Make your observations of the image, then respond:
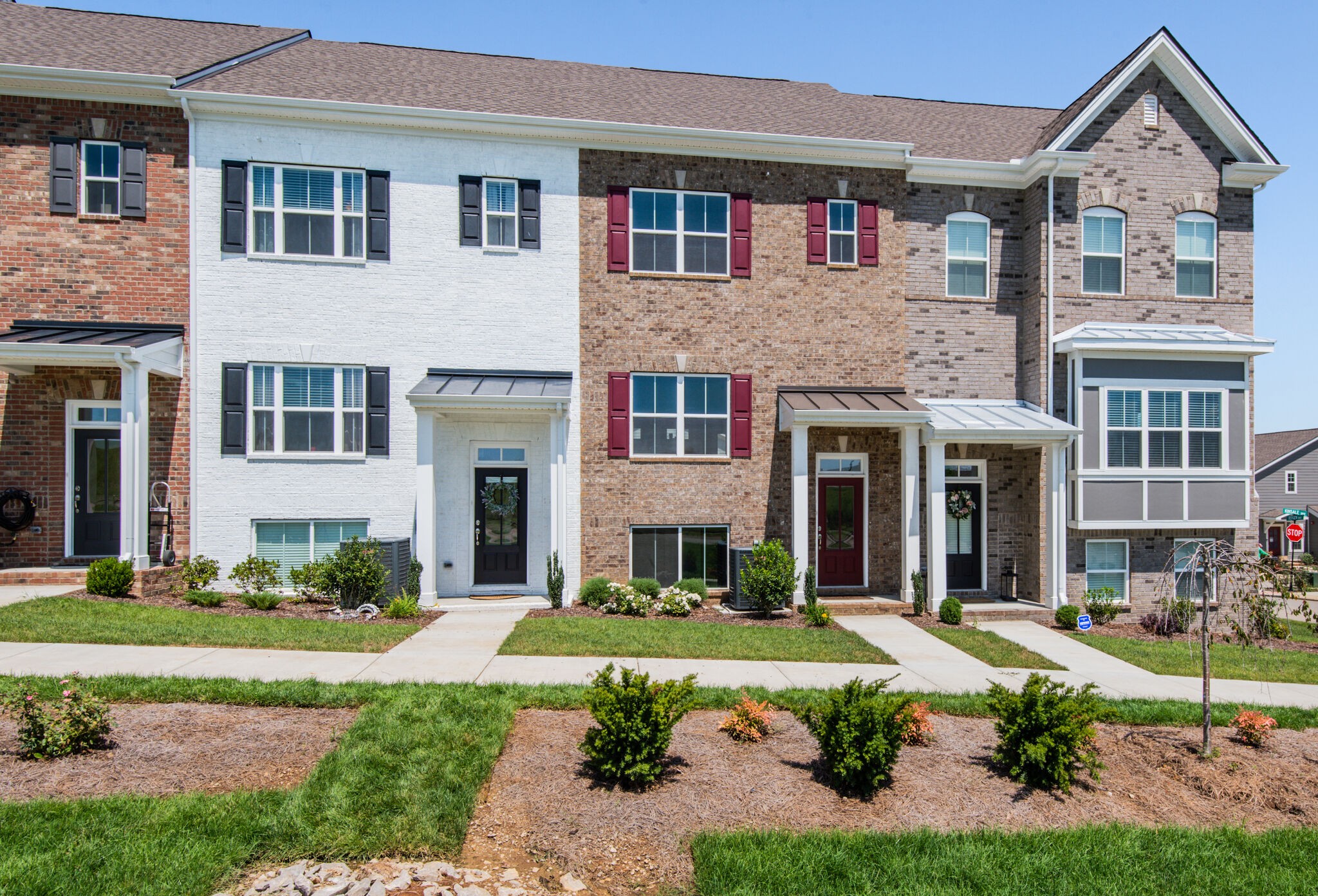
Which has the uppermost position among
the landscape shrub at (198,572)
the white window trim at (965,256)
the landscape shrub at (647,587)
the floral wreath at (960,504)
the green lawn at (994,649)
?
the white window trim at (965,256)

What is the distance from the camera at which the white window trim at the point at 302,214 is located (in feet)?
45.3

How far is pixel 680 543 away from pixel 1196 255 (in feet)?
40.5

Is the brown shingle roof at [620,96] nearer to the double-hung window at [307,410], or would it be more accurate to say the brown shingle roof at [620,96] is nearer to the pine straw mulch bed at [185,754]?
the double-hung window at [307,410]

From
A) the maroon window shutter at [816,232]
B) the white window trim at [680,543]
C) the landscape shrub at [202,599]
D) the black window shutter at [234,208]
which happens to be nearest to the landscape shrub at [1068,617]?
the white window trim at [680,543]

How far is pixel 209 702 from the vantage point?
710cm

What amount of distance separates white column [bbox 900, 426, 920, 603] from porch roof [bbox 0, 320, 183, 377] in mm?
13226

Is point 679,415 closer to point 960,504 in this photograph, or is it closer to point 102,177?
point 960,504

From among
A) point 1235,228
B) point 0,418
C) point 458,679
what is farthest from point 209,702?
point 1235,228

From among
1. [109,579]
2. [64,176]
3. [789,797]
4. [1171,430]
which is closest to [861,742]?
[789,797]

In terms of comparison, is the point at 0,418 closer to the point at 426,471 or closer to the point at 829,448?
the point at 426,471

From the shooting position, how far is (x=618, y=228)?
581 inches

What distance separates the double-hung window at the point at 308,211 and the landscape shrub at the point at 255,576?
5.53m

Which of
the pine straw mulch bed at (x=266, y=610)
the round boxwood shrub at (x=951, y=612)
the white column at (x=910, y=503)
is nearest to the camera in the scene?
the pine straw mulch bed at (x=266, y=610)

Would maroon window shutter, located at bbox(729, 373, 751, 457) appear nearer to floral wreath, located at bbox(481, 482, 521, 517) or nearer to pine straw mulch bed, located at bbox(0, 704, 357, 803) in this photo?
floral wreath, located at bbox(481, 482, 521, 517)
